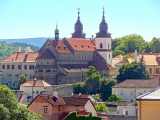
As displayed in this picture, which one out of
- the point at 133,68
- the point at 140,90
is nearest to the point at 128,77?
the point at 133,68

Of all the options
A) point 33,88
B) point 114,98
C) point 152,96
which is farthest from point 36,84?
point 152,96

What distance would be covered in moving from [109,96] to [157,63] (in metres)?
17.2

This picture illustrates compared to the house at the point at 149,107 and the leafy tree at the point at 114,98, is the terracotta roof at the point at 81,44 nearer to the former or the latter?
the leafy tree at the point at 114,98

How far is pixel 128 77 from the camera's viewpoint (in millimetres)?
87250

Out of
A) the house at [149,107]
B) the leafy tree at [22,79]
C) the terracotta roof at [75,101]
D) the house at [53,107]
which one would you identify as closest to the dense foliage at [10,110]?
the house at [53,107]

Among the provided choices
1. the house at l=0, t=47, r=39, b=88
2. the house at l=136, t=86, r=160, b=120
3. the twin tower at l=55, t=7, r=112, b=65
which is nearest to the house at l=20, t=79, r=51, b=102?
the house at l=0, t=47, r=39, b=88

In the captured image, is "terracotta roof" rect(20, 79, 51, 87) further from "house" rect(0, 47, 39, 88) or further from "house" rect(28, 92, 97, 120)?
"house" rect(28, 92, 97, 120)

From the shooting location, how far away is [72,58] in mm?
98250

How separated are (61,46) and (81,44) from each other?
507 cm

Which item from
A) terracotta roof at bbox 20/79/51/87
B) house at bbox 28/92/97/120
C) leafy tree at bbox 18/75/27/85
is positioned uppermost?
leafy tree at bbox 18/75/27/85

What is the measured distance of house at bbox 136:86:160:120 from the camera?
1205 centimetres

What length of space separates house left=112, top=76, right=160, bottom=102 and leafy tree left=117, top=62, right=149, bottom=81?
19.5ft

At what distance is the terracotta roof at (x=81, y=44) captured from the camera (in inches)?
3899

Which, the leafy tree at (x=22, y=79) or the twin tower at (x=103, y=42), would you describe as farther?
the twin tower at (x=103, y=42)
